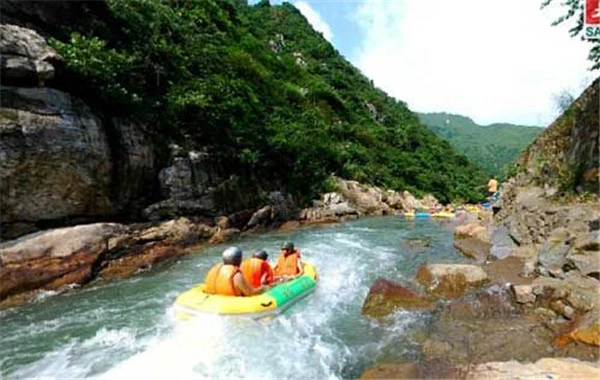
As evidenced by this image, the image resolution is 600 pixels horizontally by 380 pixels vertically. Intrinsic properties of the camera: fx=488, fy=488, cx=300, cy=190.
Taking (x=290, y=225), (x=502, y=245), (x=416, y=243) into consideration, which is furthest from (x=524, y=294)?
(x=290, y=225)

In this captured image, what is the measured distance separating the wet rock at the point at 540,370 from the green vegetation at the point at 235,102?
39.9 feet

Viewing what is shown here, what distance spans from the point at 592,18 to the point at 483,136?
154m

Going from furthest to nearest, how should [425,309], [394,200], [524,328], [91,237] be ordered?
[394,200] → [91,237] → [425,309] → [524,328]

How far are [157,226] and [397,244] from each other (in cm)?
809

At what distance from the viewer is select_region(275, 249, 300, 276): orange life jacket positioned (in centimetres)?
1043

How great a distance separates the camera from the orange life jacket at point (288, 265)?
34.2ft

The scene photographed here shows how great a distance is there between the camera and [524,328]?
7.05 meters

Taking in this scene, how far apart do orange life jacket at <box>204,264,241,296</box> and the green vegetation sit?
25.8 feet

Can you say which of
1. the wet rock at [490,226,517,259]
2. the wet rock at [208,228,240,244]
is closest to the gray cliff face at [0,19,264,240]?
the wet rock at [208,228,240,244]

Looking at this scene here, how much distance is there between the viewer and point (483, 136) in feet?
506

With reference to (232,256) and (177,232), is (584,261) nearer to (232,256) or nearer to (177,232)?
(232,256)

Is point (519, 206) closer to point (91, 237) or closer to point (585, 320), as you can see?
point (585, 320)

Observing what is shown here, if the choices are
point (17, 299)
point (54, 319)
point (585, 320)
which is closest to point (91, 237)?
point (17, 299)

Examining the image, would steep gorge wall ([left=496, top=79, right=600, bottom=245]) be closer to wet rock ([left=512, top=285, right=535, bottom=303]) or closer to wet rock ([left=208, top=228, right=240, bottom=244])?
wet rock ([left=512, top=285, right=535, bottom=303])
